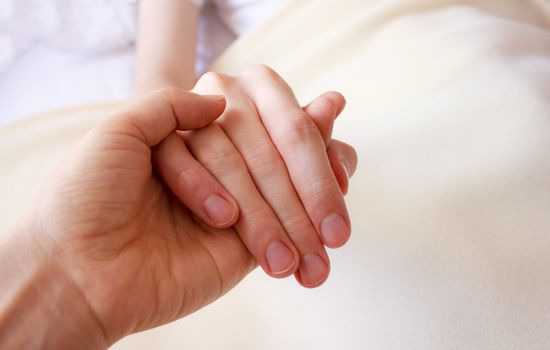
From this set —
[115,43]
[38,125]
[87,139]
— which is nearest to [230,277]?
[87,139]

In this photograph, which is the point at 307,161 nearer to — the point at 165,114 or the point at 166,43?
the point at 165,114

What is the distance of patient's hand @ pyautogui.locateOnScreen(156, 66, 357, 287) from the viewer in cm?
56

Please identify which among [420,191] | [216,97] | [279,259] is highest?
[216,97]

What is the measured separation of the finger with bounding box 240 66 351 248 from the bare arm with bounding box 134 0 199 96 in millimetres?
391

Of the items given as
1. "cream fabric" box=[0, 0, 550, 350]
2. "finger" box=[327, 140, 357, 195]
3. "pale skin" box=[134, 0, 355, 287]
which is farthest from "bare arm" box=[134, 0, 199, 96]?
"finger" box=[327, 140, 357, 195]

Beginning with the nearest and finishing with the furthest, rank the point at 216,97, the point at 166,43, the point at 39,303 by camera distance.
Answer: the point at 39,303 → the point at 216,97 → the point at 166,43

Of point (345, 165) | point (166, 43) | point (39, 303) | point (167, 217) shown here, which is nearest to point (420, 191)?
Result: point (345, 165)

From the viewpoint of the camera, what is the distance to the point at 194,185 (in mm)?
566

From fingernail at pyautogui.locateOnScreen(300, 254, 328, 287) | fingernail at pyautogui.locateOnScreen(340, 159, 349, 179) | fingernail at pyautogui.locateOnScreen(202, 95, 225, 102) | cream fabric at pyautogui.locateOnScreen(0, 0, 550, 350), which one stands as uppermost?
fingernail at pyautogui.locateOnScreen(202, 95, 225, 102)

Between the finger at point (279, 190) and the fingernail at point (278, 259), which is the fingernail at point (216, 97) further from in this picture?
the fingernail at point (278, 259)

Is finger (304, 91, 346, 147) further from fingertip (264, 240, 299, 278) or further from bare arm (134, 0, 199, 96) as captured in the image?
bare arm (134, 0, 199, 96)

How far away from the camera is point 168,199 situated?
63 centimetres

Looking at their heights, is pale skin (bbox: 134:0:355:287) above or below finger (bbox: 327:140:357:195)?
above

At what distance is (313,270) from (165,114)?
245 mm
